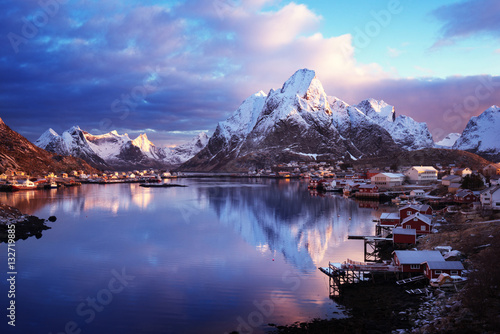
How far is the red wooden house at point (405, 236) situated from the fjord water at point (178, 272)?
2.86 metres

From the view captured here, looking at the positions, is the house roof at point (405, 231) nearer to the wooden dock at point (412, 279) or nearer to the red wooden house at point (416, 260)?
the red wooden house at point (416, 260)

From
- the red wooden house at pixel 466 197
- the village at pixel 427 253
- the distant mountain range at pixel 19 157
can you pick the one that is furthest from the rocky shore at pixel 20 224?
the distant mountain range at pixel 19 157

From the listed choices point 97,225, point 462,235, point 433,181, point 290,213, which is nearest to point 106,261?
point 97,225

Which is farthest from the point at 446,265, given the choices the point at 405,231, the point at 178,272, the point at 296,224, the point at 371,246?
the point at 296,224

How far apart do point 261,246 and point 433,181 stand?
59.8 m

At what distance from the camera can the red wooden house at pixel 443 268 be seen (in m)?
18.1

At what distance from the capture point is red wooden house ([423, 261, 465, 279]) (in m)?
18.1

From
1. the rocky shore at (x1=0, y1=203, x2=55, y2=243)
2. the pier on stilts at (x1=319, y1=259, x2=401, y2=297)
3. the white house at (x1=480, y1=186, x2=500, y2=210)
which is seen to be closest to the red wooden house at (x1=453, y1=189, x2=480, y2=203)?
the white house at (x1=480, y1=186, x2=500, y2=210)

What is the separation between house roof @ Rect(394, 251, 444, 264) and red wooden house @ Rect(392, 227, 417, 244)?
6.38 meters

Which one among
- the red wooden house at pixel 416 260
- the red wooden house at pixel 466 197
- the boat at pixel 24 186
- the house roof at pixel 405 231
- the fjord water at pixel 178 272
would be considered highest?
the red wooden house at pixel 466 197

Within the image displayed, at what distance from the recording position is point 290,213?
4741 cm

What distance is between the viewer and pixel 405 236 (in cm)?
2673

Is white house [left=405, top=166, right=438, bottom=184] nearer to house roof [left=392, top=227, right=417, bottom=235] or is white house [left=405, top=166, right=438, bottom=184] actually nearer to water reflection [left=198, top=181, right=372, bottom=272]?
water reflection [left=198, top=181, right=372, bottom=272]

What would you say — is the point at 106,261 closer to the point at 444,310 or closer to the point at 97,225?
the point at 97,225
